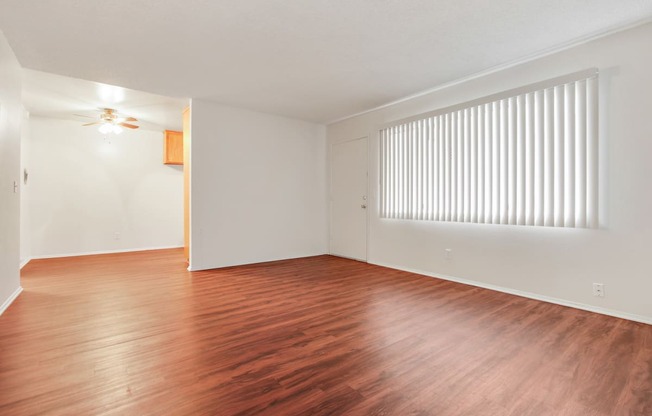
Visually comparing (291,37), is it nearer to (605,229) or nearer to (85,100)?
(605,229)

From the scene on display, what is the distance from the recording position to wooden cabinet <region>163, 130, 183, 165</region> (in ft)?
21.5

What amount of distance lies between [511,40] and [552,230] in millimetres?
1941

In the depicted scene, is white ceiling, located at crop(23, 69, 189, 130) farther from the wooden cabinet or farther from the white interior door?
the white interior door

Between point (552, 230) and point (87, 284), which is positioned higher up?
point (552, 230)

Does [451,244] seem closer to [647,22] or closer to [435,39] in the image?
[435,39]

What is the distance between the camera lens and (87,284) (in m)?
3.83

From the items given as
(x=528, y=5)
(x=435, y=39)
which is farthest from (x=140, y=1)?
(x=528, y=5)

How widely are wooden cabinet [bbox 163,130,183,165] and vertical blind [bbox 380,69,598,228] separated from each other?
479 cm

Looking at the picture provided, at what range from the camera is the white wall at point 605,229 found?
2.59m

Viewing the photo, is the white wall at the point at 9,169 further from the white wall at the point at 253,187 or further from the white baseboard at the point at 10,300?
the white wall at the point at 253,187

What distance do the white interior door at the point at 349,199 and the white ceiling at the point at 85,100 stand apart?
2.86 m

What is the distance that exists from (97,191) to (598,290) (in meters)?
8.07

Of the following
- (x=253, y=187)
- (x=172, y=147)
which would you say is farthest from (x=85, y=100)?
(x=253, y=187)

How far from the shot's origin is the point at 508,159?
340 cm
